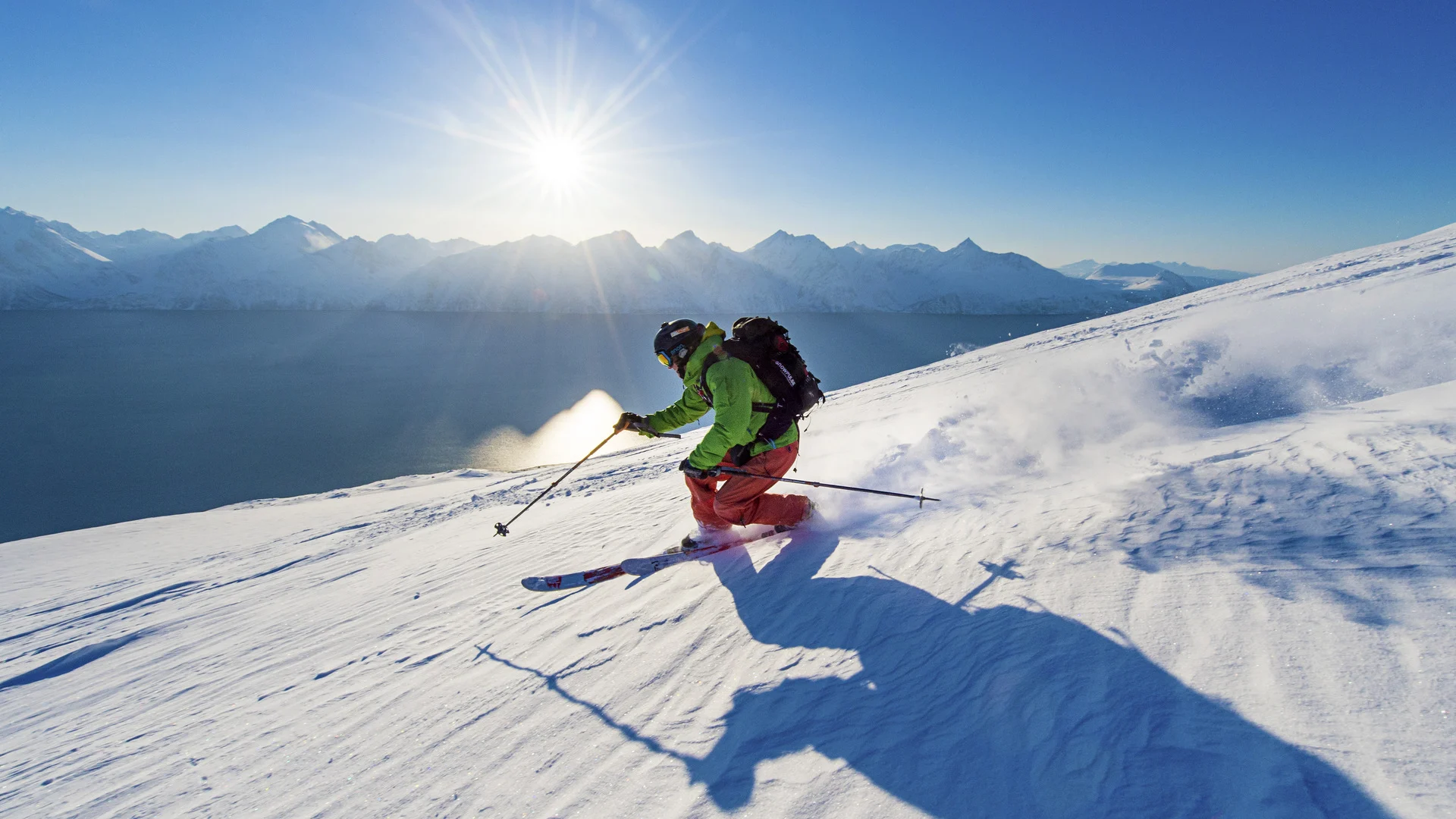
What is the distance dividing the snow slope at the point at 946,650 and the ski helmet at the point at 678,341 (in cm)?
168

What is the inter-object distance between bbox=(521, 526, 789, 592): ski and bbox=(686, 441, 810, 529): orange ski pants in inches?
6.3

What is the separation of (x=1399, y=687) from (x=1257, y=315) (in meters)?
8.11

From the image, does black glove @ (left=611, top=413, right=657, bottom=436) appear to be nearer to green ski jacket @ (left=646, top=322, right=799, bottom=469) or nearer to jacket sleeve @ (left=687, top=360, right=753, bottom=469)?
green ski jacket @ (left=646, top=322, right=799, bottom=469)

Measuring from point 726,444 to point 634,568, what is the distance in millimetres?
1313

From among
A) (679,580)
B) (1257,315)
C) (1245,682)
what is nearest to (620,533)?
(679,580)

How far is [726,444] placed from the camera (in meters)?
4.11

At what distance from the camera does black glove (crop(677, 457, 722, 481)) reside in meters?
4.29

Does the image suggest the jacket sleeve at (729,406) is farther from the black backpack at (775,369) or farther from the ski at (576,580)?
the ski at (576,580)

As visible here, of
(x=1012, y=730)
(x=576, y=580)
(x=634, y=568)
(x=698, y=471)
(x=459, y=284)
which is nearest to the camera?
(x=1012, y=730)

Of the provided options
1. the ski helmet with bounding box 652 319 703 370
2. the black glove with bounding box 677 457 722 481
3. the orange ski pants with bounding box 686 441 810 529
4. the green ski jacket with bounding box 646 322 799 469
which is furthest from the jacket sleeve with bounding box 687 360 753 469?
the ski helmet with bounding box 652 319 703 370

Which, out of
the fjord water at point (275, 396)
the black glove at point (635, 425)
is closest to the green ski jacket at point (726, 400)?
the black glove at point (635, 425)

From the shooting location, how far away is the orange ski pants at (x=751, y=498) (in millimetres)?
4500

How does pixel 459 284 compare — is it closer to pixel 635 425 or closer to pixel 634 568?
pixel 635 425

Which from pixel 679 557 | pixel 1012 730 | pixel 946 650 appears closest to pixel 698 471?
pixel 679 557
